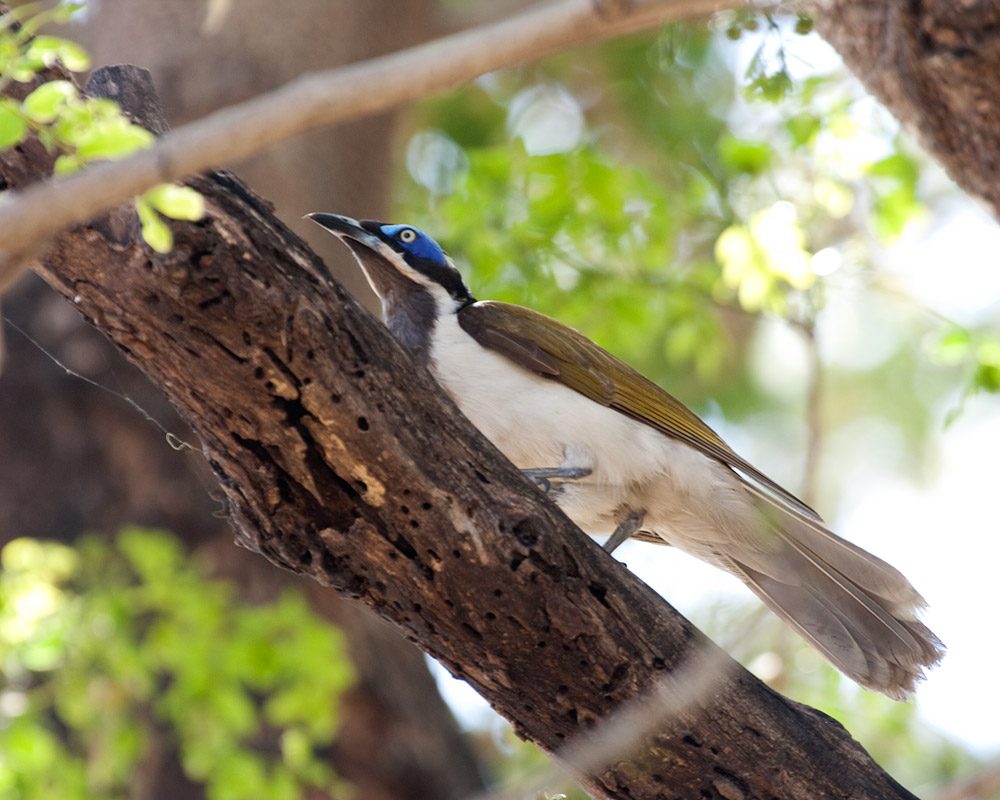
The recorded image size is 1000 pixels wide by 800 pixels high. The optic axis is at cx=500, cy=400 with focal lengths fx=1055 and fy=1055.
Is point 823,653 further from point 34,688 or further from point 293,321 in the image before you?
point 34,688

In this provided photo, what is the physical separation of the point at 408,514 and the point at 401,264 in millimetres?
1817

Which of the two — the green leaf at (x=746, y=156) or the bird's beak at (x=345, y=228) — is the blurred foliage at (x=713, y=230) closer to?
the green leaf at (x=746, y=156)

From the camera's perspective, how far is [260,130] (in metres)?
1.58

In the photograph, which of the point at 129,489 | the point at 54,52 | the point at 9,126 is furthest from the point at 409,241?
the point at 129,489

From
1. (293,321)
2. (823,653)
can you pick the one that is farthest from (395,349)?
(823,653)

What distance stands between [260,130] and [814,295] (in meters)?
3.98

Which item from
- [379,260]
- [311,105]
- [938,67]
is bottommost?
[311,105]

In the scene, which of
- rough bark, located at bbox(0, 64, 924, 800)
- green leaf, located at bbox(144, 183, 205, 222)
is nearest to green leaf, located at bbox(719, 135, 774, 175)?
rough bark, located at bbox(0, 64, 924, 800)

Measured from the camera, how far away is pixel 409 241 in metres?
4.29

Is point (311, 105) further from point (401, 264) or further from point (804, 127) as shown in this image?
point (804, 127)

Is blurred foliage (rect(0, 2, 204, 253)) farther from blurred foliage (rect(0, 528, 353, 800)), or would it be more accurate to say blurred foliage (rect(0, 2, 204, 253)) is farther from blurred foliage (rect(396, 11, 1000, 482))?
blurred foliage (rect(0, 528, 353, 800))

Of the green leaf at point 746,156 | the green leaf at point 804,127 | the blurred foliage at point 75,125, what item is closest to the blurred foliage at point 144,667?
the green leaf at point 746,156

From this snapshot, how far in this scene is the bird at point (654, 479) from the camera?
361 centimetres

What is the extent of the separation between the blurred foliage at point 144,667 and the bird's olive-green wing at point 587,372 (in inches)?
83.9
